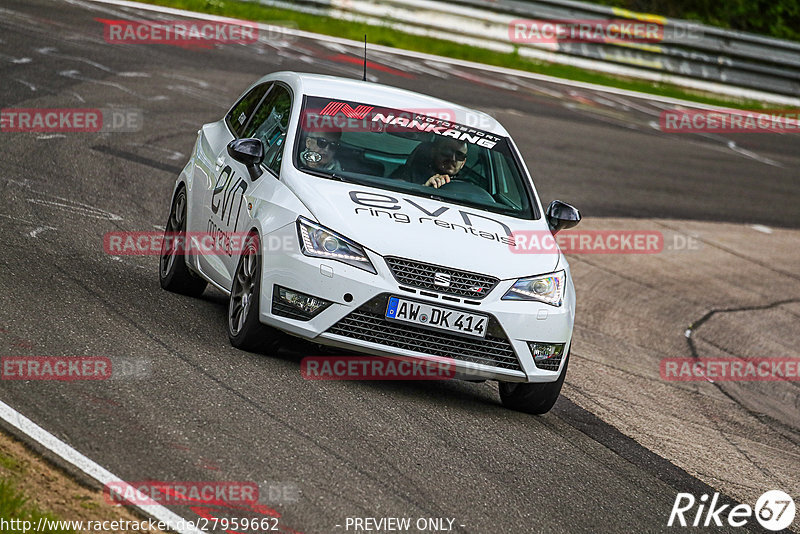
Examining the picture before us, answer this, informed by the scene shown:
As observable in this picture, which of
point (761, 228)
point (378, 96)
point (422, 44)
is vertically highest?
point (378, 96)

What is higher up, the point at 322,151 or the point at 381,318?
the point at 322,151

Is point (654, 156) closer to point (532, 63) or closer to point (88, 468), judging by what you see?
point (532, 63)

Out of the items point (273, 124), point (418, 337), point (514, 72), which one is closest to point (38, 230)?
point (273, 124)

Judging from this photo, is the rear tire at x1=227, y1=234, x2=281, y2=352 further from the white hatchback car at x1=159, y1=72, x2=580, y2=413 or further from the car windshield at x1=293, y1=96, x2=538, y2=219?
the car windshield at x1=293, y1=96, x2=538, y2=219

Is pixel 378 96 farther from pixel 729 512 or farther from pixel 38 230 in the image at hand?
pixel 729 512

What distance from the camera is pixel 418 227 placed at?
732 centimetres

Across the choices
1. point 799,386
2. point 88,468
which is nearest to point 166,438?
point 88,468

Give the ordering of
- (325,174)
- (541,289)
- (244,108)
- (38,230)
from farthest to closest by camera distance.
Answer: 1. (38,230)
2. (244,108)
3. (325,174)
4. (541,289)

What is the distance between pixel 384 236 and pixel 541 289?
1.06 meters

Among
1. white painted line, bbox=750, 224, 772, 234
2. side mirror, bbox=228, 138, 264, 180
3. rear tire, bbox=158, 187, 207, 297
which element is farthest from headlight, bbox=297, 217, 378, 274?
white painted line, bbox=750, 224, 772, 234

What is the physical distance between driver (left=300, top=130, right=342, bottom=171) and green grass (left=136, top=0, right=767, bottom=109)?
16.5 m

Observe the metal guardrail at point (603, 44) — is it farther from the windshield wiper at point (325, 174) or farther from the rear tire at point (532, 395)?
the rear tire at point (532, 395)

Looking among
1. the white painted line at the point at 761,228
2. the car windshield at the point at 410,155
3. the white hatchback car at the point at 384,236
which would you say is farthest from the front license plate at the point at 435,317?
the white painted line at the point at 761,228

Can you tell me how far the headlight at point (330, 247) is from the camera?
706 cm
